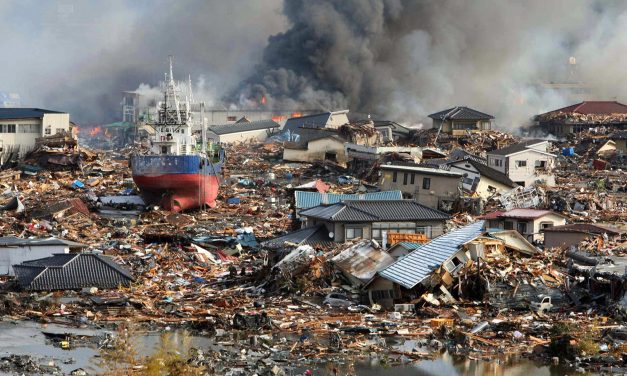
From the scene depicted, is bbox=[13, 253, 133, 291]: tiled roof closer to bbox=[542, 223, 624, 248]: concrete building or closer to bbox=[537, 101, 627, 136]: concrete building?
bbox=[542, 223, 624, 248]: concrete building

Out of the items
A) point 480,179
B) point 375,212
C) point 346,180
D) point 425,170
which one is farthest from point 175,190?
point 375,212

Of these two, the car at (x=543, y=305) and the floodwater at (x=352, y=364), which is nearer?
the floodwater at (x=352, y=364)

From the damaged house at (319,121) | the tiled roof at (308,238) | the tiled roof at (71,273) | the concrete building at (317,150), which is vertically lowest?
the tiled roof at (71,273)

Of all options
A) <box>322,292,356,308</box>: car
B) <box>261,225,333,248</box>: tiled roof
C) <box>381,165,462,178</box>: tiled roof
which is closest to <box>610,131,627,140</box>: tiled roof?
<box>381,165,462,178</box>: tiled roof

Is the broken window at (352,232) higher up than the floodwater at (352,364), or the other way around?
the broken window at (352,232)

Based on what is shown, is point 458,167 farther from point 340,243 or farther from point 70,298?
point 70,298

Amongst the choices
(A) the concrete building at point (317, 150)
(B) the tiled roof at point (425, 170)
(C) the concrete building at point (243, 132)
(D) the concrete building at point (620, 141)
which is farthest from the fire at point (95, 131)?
(B) the tiled roof at point (425, 170)

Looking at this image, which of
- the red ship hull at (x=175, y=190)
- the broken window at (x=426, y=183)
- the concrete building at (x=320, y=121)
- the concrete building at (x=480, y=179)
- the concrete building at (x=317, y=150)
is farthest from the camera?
the concrete building at (x=320, y=121)

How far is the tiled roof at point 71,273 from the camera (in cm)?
2203

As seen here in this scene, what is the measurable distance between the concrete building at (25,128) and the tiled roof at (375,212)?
2402 centimetres

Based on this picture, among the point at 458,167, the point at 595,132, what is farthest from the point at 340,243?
the point at 595,132

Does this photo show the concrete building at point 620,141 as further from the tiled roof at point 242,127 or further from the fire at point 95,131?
the fire at point 95,131

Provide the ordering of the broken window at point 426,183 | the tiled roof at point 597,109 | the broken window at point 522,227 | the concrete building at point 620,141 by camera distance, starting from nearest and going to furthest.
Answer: the broken window at point 522,227 → the broken window at point 426,183 → the concrete building at point 620,141 → the tiled roof at point 597,109

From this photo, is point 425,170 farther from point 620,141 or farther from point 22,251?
point 620,141
